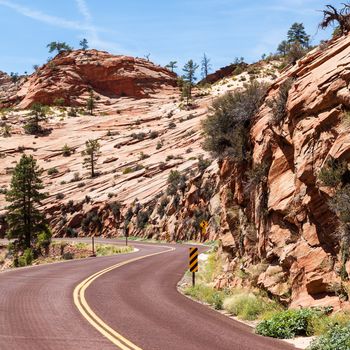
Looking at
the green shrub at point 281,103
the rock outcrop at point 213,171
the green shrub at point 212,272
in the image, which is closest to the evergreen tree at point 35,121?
the rock outcrop at point 213,171

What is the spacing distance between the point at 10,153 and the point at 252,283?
240 feet

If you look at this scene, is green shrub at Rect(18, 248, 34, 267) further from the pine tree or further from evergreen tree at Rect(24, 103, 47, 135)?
evergreen tree at Rect(24, 103, 47, 135)

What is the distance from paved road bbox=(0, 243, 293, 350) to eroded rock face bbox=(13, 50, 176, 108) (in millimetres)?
89216

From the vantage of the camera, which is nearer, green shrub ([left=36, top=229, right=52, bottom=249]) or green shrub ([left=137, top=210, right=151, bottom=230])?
green shrub ([left=36, top=229, right=52, bottom=249])

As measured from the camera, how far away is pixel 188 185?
44125 mm

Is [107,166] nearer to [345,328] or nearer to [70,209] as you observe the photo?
[70,209]

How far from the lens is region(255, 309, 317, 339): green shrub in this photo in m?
9.35

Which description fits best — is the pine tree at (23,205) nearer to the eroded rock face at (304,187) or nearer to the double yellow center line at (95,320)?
the double yellow center line at (95,320)

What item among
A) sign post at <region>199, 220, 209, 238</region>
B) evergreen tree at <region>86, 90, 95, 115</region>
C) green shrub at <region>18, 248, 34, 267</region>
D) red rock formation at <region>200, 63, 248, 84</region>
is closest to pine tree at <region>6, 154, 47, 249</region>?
green shrub at <region>18, 248, 34, 267</region>

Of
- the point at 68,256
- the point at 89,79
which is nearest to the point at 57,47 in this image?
the point at 89,79

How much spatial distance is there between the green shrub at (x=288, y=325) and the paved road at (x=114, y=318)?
1.24ft

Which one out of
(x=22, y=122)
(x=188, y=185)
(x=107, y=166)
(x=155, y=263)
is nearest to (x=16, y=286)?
(x=155, y=263)

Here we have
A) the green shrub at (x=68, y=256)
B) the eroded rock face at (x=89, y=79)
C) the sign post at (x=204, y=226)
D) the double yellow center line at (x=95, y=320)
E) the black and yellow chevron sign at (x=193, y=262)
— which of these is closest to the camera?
the double yellow center line at (x=95, y=320)

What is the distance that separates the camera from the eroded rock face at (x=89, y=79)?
103312 mm
